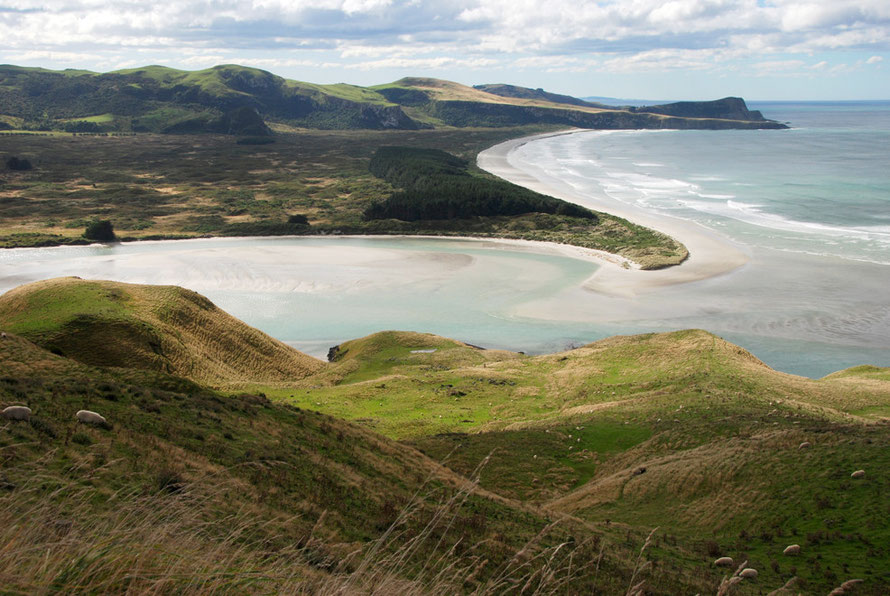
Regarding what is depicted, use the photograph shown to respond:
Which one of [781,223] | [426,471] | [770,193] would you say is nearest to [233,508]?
[426,471]

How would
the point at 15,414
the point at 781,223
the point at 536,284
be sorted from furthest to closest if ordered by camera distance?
the point at 781,223 → the point at 536,284 → the point at 15,414

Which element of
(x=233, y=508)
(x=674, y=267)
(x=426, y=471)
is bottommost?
(x=674, y=267)

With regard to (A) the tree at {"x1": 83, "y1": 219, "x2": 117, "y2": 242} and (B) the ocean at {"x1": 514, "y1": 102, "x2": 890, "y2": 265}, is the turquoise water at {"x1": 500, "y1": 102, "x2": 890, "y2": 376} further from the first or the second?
(A) the tree at {"x1": 83, "y1": 219, "x2": 117, "y2": 242}

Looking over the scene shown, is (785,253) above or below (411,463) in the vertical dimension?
below

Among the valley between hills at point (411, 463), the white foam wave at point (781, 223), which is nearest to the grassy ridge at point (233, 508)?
the valley between hills at point (411, 463)

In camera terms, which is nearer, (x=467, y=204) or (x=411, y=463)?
(x=411, y=463)

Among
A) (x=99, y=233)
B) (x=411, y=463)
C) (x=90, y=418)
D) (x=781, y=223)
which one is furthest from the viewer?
(x=781, y=223)

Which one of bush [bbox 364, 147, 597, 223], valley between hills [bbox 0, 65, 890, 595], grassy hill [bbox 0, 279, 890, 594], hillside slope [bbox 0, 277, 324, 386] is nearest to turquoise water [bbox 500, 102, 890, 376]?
valley between hills [bbox 0, 65, 890, 595]

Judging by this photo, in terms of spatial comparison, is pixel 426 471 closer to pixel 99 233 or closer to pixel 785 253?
pixel 785 253
